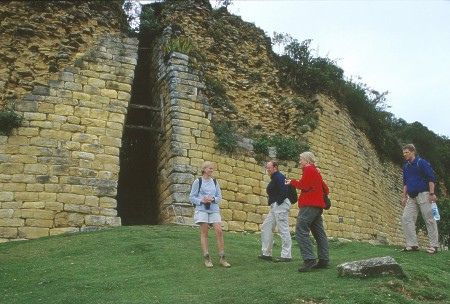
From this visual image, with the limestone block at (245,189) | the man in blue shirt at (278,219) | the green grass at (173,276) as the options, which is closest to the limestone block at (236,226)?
the limestone block at (245,189)

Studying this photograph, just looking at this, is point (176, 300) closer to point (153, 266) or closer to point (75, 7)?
point (153, 266)

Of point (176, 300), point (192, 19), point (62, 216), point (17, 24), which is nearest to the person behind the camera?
point (176, 300)

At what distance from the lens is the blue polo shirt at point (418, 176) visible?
8.42 metres

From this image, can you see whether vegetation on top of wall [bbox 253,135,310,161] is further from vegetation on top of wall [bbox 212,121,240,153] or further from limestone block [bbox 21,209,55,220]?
limestone block [bbox 21,209,55,220]

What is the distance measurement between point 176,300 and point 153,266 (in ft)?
6.28

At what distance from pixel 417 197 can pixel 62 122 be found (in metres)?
7.49

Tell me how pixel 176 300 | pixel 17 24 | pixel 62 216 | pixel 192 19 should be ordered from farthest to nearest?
pixel 192 19
pixel 17 24
pixel 62 216
pixel 176 300

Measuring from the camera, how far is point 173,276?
675cm

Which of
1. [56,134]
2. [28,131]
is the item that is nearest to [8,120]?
[28,131]

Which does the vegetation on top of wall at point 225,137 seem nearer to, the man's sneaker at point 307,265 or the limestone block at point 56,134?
the limestone block at point 56,134

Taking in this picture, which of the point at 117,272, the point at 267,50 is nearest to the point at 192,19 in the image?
the point at 267,50

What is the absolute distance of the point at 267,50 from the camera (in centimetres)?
1705

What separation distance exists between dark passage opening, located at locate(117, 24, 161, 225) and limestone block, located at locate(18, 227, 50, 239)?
3.35 metres

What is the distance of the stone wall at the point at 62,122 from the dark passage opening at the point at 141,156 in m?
1.51
